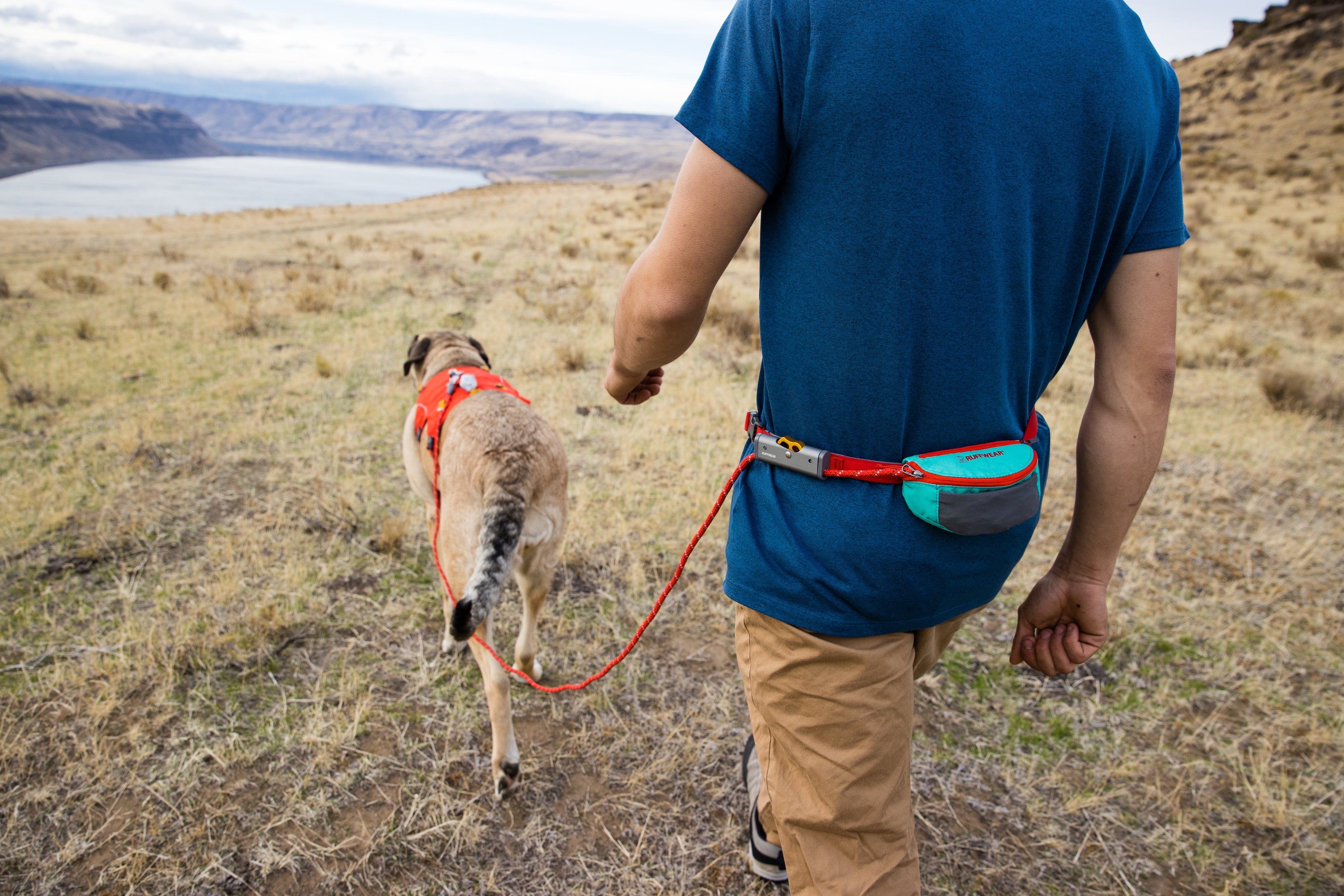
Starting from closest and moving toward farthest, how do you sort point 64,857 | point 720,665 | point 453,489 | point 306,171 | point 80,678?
1. point 64,857
2. point 453,489
3. point 80,678
4. point 720,665
5. point 306,171

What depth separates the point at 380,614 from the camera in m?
3.53

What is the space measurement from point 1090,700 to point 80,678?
495 centimetres

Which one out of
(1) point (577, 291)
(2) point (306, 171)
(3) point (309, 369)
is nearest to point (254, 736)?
(3) point (309, 369)

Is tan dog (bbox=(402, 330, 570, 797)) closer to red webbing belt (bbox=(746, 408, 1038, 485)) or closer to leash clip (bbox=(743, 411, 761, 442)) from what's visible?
leash clip (bbox=(743, 411, 761, 442))

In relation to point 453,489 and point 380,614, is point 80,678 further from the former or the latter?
point 453,489

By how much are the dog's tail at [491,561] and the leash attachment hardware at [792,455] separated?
136cm

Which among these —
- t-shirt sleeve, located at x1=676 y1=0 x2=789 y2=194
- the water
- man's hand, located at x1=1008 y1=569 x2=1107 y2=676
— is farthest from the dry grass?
the water

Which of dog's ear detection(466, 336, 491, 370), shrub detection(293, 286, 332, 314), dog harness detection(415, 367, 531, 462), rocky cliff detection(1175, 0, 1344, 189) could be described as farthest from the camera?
rocky cliff detection(1175, 0, 1344, 189)

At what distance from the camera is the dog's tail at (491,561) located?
7.00 ft

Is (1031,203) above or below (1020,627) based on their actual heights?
above

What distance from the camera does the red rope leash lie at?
1.42m

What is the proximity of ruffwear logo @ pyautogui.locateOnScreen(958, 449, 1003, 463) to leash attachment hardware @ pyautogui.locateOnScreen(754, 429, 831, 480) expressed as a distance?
0.79 feet

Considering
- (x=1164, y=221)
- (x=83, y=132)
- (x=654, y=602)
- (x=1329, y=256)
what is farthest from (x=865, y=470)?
(x=83, y=132)

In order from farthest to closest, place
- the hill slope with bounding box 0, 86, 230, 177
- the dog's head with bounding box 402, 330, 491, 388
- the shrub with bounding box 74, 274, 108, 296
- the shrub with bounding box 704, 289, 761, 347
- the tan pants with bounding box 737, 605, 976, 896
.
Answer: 1. the hill slope with bounding box 0, 86, 230, 177
2. the shrub with bounding box 74, 274, 108, 296
3. the shrub with bounding box 704, 289, 761, 347
4. the dog's head with bounding box 402, 330, 491, 388
5. the tan pants with bounding box 737, 605, 976, 896
